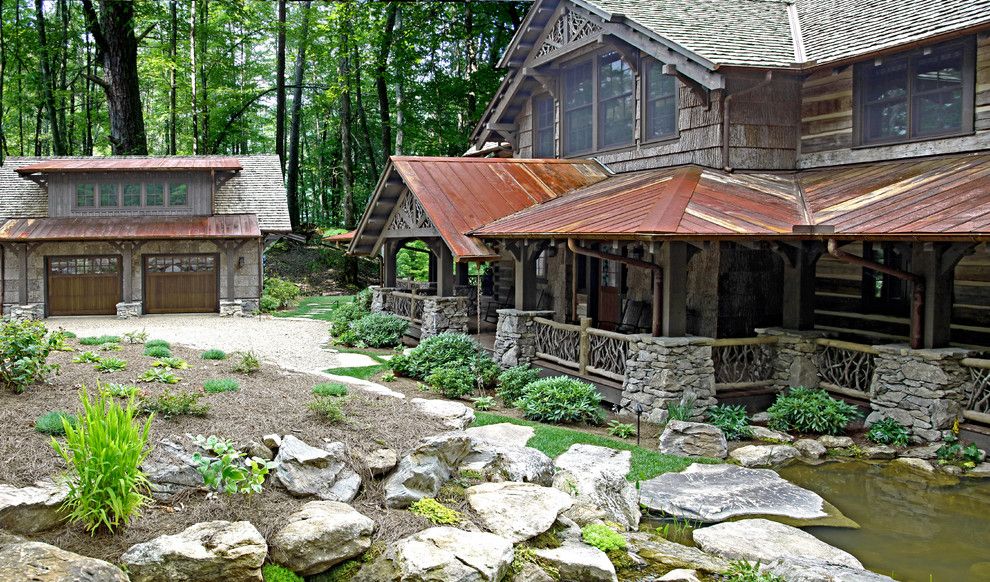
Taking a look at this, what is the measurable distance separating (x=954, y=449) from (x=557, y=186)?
30.9ft

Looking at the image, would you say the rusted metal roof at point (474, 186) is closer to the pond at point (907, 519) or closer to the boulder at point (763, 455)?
the boulder at point (763, 455)

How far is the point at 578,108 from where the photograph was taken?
18125mm

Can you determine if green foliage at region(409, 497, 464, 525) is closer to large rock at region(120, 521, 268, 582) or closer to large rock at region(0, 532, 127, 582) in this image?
large rock at region(120, 521, 268, 582)

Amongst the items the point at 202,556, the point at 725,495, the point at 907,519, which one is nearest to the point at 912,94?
the point at 907,519

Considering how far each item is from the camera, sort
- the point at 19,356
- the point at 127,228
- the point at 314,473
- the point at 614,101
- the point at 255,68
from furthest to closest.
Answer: the point at 255,68
the point at 127,228
the point at 614,101
the point at 19,356
the point at 314,473

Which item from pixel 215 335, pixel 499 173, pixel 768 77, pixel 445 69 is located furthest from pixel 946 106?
pixel 445 69

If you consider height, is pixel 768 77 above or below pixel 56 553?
above

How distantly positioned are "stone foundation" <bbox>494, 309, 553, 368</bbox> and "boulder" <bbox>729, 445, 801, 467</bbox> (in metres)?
5.49

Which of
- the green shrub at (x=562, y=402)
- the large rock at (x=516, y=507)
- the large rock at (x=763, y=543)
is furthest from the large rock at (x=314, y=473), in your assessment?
the green shrub at (x=562, y=402)

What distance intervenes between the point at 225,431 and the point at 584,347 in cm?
746

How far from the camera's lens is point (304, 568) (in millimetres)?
6078

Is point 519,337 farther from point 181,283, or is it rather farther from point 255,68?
point 255,68

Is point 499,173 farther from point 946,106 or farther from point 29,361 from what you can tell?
point 29,361

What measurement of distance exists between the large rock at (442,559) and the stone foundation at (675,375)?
6.00 meters
